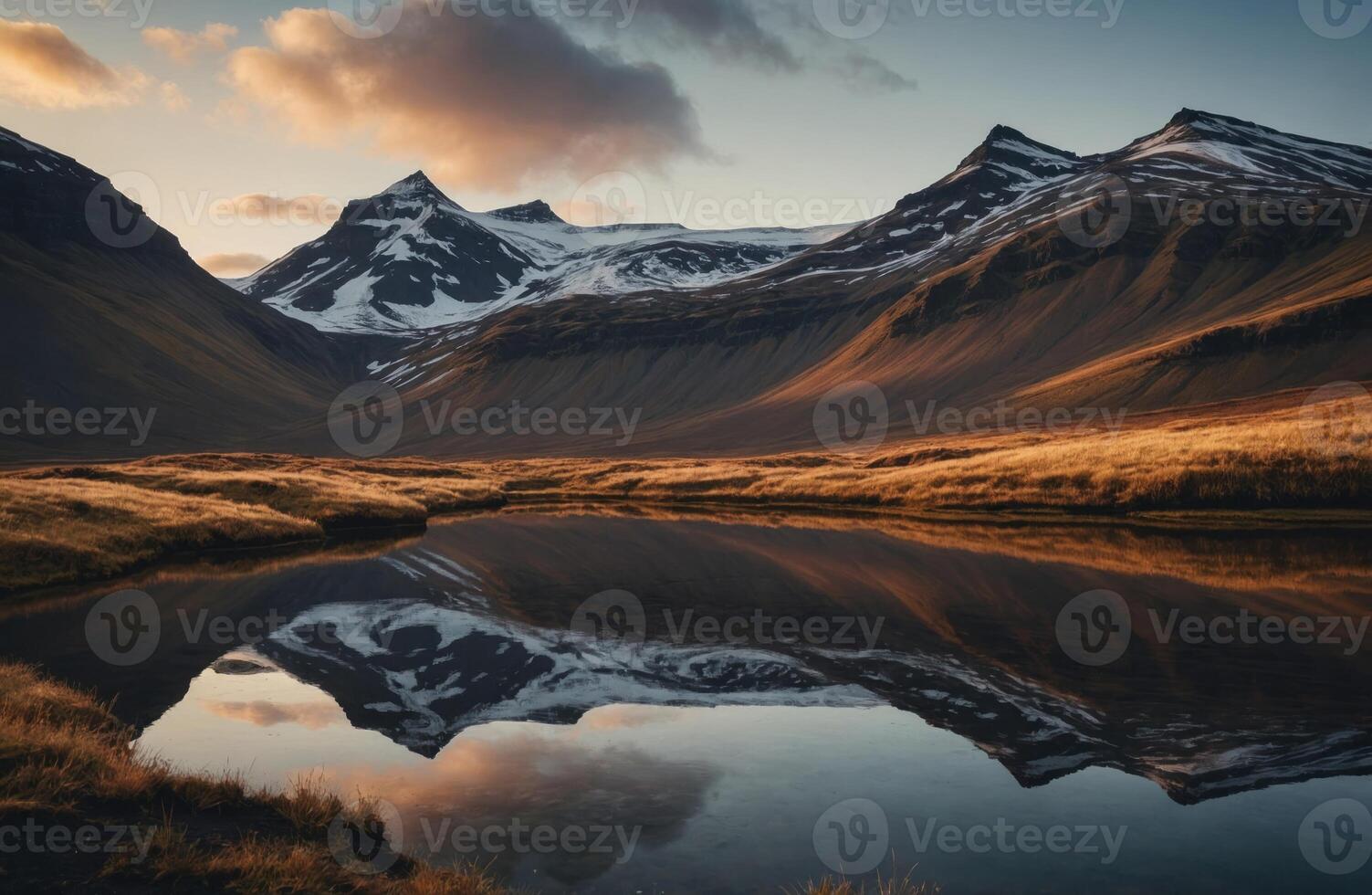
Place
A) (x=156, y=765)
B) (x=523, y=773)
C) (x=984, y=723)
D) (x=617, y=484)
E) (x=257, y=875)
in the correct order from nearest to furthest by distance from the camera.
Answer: (x=257, y=875), (x=156, y=765), (x=523, y=773), (x=984, y=723), (x=617, y=484)

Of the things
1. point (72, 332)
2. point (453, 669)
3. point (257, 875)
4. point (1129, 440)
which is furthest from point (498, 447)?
point (257, 875)

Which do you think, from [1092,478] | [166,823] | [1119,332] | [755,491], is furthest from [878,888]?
[1119,332]

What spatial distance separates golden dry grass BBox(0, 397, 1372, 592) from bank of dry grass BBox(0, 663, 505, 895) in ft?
76.4

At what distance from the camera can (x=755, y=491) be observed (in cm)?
7438

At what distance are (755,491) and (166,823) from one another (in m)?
66.1

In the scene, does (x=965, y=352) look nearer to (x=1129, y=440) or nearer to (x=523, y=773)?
(x=1129, y=440)

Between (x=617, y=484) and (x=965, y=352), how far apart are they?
111 metres

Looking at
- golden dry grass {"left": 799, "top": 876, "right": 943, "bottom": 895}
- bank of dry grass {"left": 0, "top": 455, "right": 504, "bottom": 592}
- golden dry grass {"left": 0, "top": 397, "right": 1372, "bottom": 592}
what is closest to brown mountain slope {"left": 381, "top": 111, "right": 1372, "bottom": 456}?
golden dry grass {"left": 0, "top": 397, "right": 1372, "bottom": 592}

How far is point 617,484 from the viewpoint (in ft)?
288

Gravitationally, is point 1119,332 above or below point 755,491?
above

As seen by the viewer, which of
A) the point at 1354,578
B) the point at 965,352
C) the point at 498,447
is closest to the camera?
the point at 1354,578

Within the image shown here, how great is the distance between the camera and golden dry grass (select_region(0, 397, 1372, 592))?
36.0 m

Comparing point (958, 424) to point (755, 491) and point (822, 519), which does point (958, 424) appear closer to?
point (755, 491)

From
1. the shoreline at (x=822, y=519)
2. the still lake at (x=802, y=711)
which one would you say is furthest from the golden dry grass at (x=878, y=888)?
the shoreline at (x=822, y=519)
